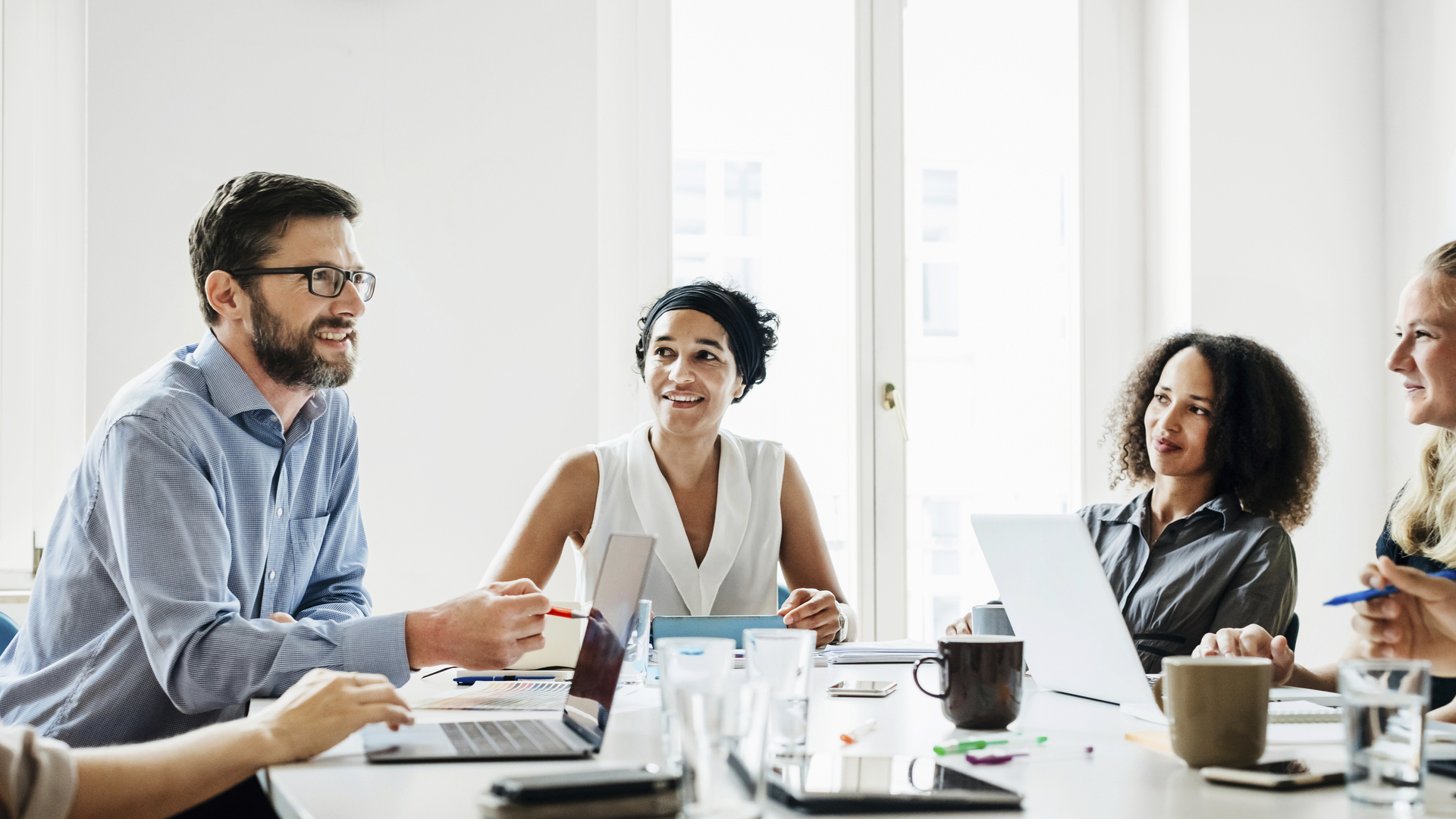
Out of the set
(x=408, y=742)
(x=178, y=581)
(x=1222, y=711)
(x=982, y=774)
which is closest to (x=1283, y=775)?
(x=1222, y=711)

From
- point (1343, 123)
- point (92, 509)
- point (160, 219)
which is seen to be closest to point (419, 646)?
point (92, 509)

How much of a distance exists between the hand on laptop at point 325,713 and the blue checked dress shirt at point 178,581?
0.27 metres

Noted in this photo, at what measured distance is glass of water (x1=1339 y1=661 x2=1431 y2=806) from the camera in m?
0.86

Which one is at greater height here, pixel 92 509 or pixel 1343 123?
pixel 1343 123

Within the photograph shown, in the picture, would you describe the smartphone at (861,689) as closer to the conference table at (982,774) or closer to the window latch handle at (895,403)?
the conference table at (982,774)

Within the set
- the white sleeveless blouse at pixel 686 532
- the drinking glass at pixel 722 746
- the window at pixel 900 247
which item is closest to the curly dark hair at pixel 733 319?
the white sleeveless blouse at pixel 686 532

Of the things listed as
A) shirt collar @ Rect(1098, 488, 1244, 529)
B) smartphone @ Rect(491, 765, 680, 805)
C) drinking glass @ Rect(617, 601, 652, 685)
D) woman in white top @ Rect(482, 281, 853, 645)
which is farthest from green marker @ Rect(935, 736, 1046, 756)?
woman in white top @ Rect(482, 281, 853, 645)

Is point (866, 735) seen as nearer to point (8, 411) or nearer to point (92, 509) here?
point (92, 509)

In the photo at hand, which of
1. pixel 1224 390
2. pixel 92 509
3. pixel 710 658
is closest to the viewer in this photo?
pixel 710 658

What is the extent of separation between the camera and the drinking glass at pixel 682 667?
2.85 ft

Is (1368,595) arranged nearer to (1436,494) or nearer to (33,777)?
(1436,494)

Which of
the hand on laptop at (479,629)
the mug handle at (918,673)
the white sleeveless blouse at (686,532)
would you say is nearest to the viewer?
the mug handle at (918,673)

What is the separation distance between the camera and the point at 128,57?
2.72 meters

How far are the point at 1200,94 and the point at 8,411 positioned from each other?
11.0ft
